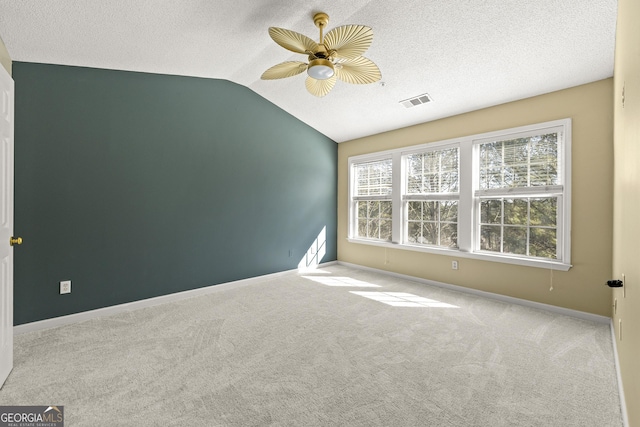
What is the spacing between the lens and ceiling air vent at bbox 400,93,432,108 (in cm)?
385

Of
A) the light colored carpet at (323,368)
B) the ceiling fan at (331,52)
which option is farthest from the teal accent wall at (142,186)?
the ceiling fan at (331,52)

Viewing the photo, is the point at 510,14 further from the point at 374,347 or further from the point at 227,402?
the point at 227,402

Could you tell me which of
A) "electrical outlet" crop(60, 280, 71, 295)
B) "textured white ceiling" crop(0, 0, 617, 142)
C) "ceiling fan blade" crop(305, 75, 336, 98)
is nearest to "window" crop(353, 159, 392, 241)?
"textured white ceiling" crop(0, 0, 617, 142)

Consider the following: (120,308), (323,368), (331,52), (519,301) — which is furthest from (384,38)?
(120,308)

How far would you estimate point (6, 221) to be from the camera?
2.00 meters

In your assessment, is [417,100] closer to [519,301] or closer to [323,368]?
[519,301]

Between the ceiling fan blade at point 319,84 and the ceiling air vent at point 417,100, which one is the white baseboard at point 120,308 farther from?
the ceiling air vent at point 417,100

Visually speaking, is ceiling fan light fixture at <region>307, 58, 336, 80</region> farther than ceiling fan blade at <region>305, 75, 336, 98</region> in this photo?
No

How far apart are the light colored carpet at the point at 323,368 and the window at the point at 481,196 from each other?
2.77 feet

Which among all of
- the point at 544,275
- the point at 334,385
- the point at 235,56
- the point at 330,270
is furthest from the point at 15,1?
the point at 544,275

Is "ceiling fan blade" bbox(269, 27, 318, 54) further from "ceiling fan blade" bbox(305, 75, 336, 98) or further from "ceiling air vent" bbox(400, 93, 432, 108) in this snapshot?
"ceiling air vent" bbox(400, 93, 432, 108)

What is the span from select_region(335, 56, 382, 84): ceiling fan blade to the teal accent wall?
2.21m

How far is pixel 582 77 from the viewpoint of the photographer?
3039 millimetres

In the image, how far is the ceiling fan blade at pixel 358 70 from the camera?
247cm
